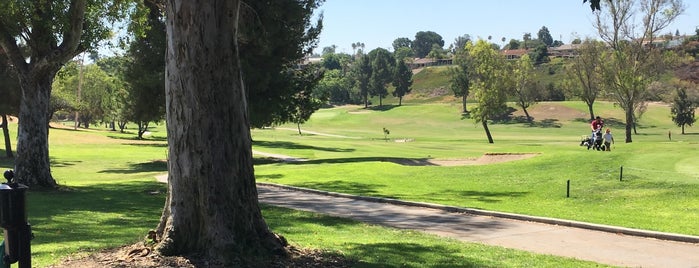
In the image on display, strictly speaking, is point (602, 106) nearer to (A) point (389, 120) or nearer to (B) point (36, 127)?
(A) point (389, 120)

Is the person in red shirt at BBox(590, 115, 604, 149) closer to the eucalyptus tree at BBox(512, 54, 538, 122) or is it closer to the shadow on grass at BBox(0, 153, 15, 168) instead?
the shadow on grass at BBox(0, 153, 15, 168)

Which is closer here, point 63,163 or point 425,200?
point 425,200

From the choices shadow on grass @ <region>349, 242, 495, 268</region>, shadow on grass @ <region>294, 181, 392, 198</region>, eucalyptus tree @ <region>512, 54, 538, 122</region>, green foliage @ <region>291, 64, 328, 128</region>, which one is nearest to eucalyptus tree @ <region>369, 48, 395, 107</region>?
eucalyptus tree @ <region>512, 54, 538, 122</region>

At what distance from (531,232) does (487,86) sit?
52.6m

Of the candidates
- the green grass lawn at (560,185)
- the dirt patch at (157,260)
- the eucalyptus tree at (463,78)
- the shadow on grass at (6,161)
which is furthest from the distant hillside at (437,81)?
the dirt patch at (157,260)

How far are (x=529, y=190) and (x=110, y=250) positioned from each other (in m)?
13.9

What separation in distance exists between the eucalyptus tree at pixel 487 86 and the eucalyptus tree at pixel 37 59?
48.7 meters

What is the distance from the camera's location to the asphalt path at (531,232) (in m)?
9.02

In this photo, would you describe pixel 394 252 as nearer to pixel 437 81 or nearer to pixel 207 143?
pixel 207 143

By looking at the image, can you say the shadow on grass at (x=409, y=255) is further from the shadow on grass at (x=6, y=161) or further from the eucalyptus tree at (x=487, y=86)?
the eucalyptus tree at (x=487, y=86)

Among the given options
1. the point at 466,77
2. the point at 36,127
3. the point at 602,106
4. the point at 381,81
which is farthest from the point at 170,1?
the point at 381,81

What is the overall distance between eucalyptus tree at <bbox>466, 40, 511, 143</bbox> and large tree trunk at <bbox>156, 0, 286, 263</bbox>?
5644 cm

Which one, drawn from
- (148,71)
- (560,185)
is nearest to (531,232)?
(560,185)

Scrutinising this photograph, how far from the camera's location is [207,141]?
262 inches
